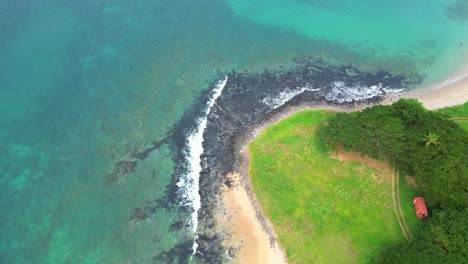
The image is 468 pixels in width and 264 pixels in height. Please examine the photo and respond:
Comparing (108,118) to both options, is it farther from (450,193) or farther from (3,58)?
(450,193)

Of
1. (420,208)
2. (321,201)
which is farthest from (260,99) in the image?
(420,208)

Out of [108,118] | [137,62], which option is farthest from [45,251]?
[137,62]

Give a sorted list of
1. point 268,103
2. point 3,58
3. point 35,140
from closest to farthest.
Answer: point 35,140, point 268,103, point 3,58

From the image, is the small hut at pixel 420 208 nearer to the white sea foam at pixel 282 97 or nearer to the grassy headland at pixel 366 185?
the grassy headland at pixel 366 185

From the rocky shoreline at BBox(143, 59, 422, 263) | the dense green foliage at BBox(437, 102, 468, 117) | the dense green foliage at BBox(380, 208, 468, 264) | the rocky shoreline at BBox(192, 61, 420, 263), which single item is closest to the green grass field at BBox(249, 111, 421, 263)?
the rocky shoreline at BBox(143, 59, 422, 263)

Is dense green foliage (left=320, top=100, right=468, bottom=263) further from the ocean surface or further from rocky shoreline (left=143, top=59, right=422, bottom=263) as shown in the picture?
the ocean surface

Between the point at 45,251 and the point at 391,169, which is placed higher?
the point at 391,169
